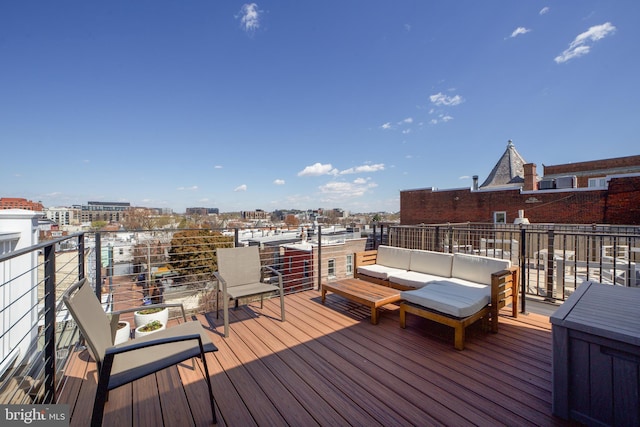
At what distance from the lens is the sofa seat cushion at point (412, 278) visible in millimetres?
3559

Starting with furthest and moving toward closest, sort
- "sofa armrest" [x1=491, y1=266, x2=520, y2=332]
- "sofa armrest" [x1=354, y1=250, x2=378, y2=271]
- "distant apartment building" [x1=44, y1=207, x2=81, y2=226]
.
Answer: "distant apartment building" [x1=44, y1=207, x2=81, y2=226] → "sofa armrest" [x1=354, y1=250, x2=378, y2=271] → "sofa armrest" [x1=491, y1=266, x2=520, y2=332]

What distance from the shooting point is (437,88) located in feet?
31.9

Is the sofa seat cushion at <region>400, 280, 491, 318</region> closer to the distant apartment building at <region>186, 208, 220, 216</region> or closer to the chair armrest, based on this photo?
the chair armrest

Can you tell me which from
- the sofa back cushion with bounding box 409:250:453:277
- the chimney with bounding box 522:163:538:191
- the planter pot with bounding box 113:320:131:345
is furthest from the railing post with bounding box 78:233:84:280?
the chimney with bounding box 522:163:538:191

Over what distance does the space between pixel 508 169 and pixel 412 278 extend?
61.3 ft

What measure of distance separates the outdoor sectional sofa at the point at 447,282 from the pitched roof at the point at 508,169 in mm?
17384

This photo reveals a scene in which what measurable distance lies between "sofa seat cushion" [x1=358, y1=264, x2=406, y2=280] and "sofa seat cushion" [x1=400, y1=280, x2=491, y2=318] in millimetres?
832

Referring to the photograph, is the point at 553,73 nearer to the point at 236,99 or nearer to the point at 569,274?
the point at 569,274

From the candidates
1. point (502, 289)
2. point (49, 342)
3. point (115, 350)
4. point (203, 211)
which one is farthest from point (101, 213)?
point (502, 289)

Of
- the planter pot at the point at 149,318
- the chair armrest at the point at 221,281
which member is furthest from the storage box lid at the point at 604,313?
the planter pot at the point at 149,318

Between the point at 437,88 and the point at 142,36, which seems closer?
the point at 142,36

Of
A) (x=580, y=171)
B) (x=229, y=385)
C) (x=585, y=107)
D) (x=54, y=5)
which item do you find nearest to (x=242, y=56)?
(x=54, y=5)

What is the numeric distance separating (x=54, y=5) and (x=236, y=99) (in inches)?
264

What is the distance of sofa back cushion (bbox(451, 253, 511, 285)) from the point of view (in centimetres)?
326
